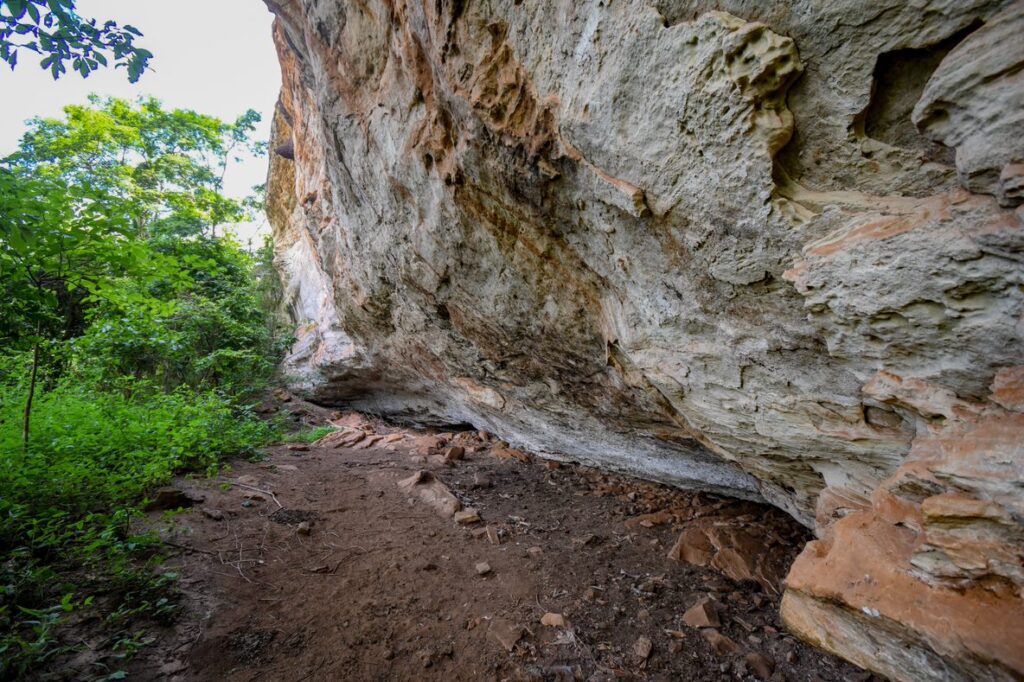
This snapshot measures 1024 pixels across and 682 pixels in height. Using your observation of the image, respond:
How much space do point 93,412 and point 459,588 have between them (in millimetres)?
5624

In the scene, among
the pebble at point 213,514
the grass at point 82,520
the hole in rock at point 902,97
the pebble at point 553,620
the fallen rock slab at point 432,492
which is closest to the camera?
the hole in rock at point 902,97

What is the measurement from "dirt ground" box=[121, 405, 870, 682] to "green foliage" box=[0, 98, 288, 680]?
0.44 meters

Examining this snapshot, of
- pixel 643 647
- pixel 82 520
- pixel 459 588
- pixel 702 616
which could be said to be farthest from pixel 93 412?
pixel 702 616

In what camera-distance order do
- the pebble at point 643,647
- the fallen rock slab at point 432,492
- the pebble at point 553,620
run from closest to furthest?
the pebble at point 643,647 < the pebble at point 553,620 < the fallen rock slab at point 432,492

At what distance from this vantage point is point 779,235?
2.19 metres

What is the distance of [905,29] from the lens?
161 cm

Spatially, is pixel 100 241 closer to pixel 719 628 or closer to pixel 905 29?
pixel 905 29

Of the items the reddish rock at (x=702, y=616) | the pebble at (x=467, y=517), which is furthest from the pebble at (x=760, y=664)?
the pebble at (x=467, y=517)

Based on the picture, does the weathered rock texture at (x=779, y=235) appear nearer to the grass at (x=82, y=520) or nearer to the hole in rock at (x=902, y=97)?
the hole in rock at (x=902, y=97)

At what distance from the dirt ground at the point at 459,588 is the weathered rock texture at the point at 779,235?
45.0 inches

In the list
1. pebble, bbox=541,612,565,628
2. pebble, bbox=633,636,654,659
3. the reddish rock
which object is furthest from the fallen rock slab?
the reddish rock

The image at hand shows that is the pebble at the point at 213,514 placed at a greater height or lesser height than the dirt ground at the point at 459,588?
greater

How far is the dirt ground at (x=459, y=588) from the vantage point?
289 cm

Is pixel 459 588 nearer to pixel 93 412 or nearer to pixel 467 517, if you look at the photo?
pixel 467 517
